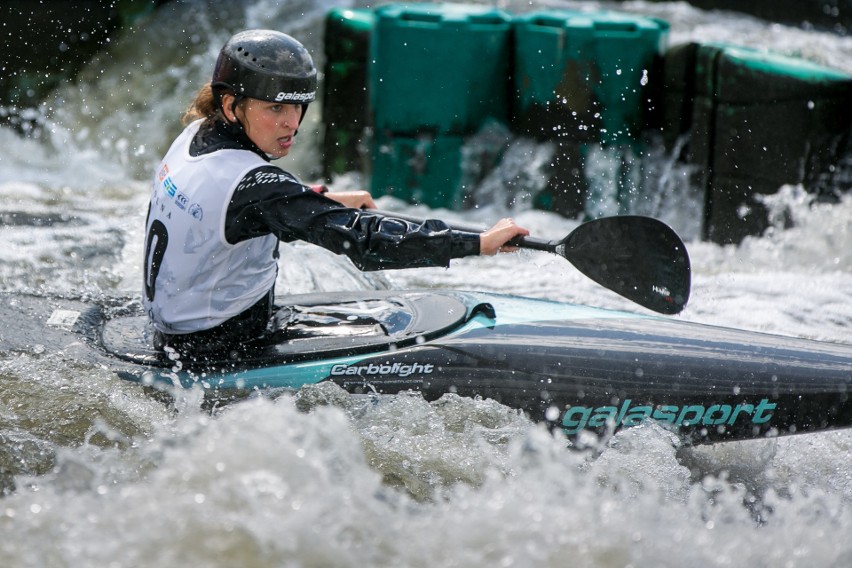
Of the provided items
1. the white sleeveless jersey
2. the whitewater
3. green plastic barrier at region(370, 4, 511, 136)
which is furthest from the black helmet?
green plastic barrier at region(370, 4, 511, 136)

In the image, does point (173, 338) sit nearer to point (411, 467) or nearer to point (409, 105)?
point (411, 467)

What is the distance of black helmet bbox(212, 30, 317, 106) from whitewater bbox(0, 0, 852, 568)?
2.94 ft

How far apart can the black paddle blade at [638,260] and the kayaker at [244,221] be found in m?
0.33

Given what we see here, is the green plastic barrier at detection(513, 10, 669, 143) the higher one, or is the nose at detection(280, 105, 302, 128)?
the nose at detection(280, 105, 302, 128)

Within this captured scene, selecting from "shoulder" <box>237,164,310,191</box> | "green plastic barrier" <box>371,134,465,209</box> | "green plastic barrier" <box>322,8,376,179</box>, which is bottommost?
"green plastic barrier" <box>371,134,465,209</box>

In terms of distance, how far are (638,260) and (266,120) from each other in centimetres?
A: 124

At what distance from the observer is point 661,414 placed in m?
3.24

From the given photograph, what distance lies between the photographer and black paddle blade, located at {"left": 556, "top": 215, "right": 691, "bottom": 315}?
3213 millimetres

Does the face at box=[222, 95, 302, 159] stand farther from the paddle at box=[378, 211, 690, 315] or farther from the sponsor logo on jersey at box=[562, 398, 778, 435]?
the sponsor logo on jersey at box=[562, 398, 778, 435]

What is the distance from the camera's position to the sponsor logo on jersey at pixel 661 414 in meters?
3.23


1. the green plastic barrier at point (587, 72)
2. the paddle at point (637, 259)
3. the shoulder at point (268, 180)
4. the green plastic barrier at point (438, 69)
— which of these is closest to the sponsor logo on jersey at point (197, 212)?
the shoulder at point (268, 180)

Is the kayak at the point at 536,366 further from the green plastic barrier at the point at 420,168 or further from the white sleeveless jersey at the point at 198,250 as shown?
the green plastic barrier at the point at 420,168

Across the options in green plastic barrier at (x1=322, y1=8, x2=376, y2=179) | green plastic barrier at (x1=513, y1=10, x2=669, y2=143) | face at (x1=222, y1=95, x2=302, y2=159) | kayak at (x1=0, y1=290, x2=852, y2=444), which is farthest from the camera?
green plastic barrier at (x1=322, y1=8, x2=376, y2=179)

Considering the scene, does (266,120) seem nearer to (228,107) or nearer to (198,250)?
(228,107)
